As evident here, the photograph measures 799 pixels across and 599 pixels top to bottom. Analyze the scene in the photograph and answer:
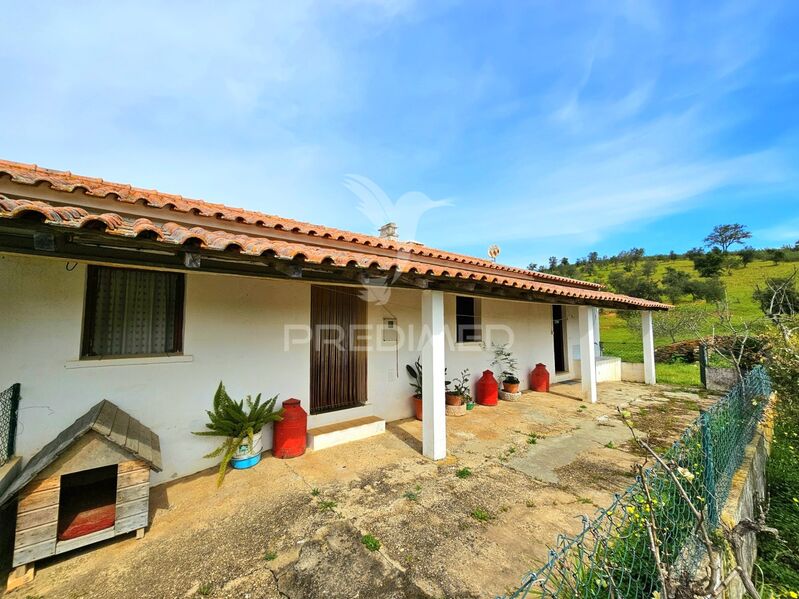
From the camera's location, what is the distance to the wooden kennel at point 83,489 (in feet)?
9.11

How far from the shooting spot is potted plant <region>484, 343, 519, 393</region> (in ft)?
29.1

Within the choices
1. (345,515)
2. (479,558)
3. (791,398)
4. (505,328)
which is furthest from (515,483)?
(505,328)

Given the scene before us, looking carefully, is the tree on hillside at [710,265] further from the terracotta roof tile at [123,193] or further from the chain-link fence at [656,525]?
the terracotta roof tile at [123,193]

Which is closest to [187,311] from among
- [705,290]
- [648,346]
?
[648,346]

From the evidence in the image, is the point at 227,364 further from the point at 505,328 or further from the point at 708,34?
the point at 708,34

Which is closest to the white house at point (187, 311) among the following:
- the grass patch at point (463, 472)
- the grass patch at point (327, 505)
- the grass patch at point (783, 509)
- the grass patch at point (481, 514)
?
the grass patch at point (463, 472)

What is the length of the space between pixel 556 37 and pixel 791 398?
833 centimetres

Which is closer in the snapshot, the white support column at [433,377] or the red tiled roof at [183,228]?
the red tiled roof at [183,228]

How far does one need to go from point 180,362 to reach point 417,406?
4545 millimetres

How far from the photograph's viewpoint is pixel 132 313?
14.2ft

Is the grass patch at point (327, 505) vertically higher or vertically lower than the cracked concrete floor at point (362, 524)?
higher

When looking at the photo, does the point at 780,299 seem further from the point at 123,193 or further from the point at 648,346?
the point at 123,193

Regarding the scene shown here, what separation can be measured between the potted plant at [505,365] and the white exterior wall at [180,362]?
11.0 ft

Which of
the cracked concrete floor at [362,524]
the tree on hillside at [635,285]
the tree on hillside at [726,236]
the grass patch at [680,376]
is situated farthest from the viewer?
the tree on hillside at [726,236]
